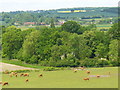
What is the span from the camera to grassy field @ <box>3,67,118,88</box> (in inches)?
2162

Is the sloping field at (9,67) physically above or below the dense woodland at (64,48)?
below

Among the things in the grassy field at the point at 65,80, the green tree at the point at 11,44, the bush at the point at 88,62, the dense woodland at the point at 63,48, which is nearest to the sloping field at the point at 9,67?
the dense woodland at the point at 63,48

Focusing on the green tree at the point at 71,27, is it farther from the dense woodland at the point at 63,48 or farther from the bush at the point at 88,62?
the bush at the point at 88,62

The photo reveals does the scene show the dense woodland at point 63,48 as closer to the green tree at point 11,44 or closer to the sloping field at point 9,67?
the green tree at point 11,44

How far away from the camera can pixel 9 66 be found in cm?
8406

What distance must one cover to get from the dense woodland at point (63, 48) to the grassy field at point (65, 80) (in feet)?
45.7

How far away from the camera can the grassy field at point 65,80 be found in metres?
54.9

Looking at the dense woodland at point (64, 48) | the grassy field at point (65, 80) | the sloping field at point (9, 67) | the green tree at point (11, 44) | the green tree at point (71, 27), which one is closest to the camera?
the grassy field at point (65, 80)

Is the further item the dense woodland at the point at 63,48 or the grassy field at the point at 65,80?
the dense woodland at the point at 63,48

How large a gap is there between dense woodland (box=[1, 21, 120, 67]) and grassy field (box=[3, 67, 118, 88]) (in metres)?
13.9

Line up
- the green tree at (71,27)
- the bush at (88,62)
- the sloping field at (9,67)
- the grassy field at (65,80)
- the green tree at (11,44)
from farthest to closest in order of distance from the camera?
the green tree at (71,27) → the green tree at (11,44) → the bush at (88,62) → the sloping field at (9,67) → the grassy field at (65,80)

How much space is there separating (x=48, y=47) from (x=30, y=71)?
16285 millimetres

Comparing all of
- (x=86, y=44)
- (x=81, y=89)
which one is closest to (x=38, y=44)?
(x=86, y=44)

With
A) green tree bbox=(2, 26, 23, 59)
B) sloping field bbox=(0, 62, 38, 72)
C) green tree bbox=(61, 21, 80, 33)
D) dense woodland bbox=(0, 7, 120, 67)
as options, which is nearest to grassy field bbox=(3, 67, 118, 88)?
sloping field bbox=(0, 62, 38, 72)
